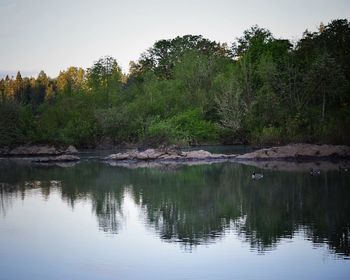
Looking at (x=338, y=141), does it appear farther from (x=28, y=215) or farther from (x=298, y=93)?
(x=28, y=215)

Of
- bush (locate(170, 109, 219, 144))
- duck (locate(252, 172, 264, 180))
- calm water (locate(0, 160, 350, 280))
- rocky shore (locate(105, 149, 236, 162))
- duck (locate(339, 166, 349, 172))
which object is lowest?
calm water (locate(0, 160, 350, 280))

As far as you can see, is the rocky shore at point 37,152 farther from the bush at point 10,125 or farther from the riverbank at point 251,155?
the riverbank at point 251,155

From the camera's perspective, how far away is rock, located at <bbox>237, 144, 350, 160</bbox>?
45.9 m

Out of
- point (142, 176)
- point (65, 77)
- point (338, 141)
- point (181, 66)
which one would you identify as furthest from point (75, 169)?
point (65, 77)

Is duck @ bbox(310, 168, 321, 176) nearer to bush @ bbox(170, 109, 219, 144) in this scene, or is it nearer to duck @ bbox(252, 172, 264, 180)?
duck @ bbox(252, 172, 264, 180)

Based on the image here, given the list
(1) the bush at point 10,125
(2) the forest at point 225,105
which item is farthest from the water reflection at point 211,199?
(1) the bush at point 10,125

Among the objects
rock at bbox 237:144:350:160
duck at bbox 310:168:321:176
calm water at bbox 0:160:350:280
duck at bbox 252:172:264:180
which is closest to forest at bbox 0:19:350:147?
rock at bbox 237:144:350:160

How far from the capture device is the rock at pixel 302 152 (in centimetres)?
4591

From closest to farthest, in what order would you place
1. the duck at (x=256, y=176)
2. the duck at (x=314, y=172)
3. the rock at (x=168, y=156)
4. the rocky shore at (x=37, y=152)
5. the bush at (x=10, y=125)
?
the duck at (x=256, y=176) < the duck at (x=314, y=172) < the rock at (x=168, y=156) < the rocky shore at (x=37, y=152) < the bush at (x=10, y=125)

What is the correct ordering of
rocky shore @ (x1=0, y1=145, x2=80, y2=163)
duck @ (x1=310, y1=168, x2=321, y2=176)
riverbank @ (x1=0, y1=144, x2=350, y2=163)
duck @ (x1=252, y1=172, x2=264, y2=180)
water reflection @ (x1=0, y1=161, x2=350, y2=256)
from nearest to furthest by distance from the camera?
water reflection @ (x1=0, y1=161, x2=350, y2=256) < duck @ (x1=252, y1=172, x2=264, y2=180) < duck @ (x1=310, y1=168, x2=321, y2=176) < riverbank @ (x1=0, y1=144, x2=350, y2=163) < rocky shore @ (x1=0, y1=145, x2=80, y2=163)

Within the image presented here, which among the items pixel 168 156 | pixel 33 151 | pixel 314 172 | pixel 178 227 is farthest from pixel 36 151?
pixel 178 227

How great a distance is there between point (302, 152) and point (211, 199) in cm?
2039

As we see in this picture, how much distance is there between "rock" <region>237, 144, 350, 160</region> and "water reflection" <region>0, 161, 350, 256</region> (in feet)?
14.7

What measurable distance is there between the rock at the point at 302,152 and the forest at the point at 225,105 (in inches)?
165
